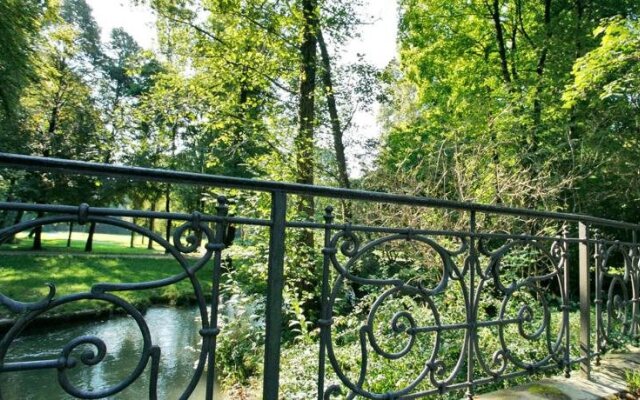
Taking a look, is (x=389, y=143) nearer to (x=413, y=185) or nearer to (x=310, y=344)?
(x=413, y=185)

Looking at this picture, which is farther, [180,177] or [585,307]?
[585,307]

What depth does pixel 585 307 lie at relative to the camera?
265 cm

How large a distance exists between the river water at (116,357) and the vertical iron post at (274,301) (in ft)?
16.3

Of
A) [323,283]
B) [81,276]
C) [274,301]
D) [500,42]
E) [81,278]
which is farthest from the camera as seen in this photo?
[81,276]

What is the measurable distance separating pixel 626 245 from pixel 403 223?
3.19 m

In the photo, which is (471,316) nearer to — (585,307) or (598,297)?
(585,307)

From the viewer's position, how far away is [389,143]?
11.7m

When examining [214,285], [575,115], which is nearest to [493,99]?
[575,115]

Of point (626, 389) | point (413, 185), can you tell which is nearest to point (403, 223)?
point (413, 185)

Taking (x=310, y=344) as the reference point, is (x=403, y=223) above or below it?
above

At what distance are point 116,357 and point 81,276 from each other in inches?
347

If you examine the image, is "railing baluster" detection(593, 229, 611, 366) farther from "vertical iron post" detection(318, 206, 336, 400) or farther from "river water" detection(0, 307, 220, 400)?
"river water" detection(0, 307, 220, 400)

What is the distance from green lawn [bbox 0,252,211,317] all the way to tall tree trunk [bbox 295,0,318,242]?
19.1 ft

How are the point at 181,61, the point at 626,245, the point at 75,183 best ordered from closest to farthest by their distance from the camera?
the point at 626,245 < the point at 181,61 < the point at 75,183
